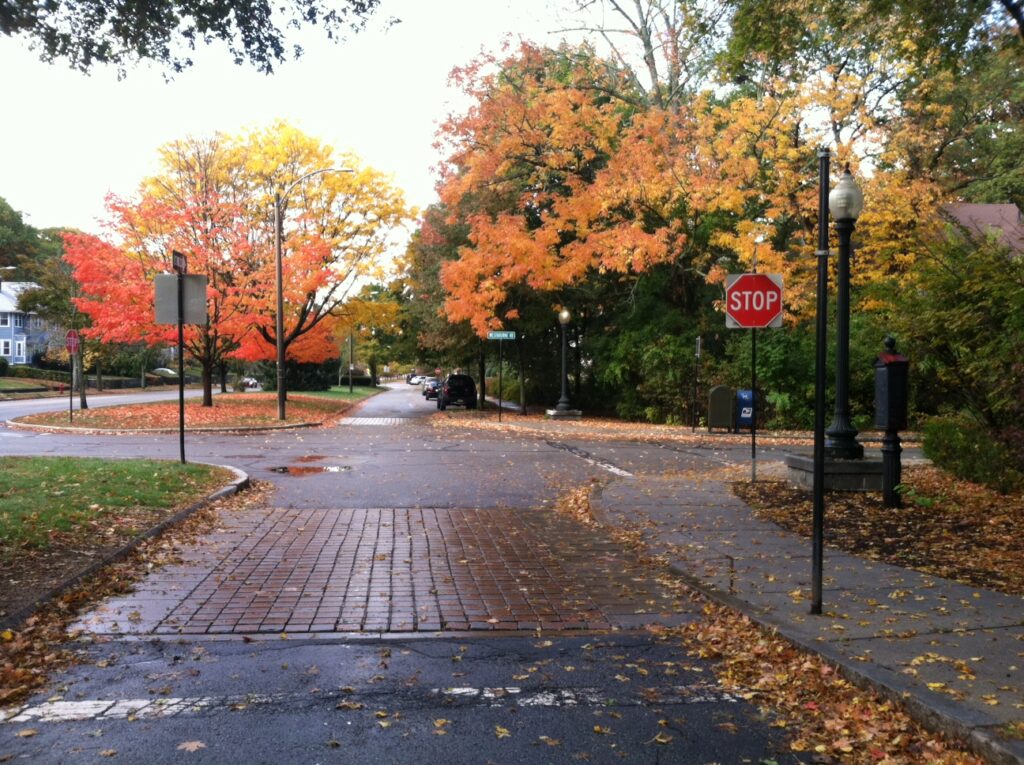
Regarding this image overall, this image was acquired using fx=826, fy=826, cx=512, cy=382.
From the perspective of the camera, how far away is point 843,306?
801 cm

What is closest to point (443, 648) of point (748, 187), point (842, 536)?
point (842, 536)

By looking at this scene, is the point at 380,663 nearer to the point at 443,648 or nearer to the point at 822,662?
the point at 443,648

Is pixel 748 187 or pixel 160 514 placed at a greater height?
pixel 748 187

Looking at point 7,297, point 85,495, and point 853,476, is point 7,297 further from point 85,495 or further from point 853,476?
point 853,476

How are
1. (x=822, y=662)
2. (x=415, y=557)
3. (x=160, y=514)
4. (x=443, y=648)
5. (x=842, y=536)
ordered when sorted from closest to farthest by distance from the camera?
1. (x=822, y=662)
2. (x=443, y=648)
3. (x=415, y=557)
4. (x=842, y=536)
5. (x=160, y=514)

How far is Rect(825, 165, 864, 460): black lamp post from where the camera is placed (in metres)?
7.87

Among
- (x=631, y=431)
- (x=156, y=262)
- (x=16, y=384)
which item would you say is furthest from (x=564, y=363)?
(x=16, y=384)

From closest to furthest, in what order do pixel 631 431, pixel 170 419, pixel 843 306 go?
pixel 843 306 → pixel 631 431 → pixel 170 419

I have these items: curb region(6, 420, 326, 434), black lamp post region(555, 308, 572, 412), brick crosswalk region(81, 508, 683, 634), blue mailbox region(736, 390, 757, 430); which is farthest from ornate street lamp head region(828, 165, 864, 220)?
black lamp post region(555, 308, 572, 412)

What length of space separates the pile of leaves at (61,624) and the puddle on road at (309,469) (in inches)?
199

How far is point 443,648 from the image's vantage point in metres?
5.31

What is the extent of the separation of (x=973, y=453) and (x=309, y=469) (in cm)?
1045

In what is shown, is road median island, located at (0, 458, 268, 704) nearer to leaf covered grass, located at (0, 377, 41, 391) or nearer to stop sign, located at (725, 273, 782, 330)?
stop sign, located at (725, 273, 782, 330)

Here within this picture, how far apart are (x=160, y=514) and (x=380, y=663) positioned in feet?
18.0
